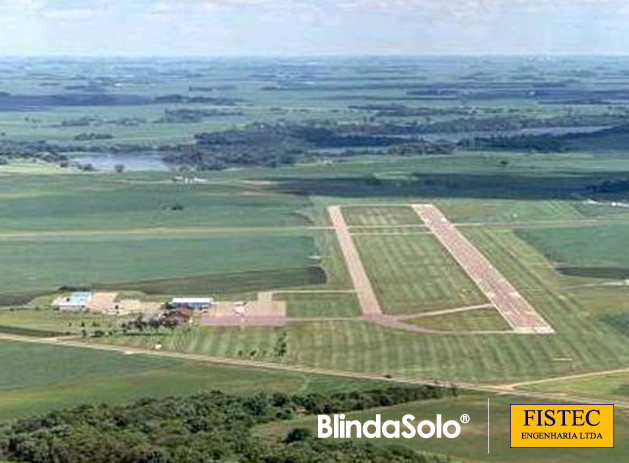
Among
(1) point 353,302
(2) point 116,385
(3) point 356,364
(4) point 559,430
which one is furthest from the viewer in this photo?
(1) point 353,302

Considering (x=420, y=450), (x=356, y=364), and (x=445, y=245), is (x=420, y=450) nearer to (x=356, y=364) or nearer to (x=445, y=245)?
(x=356, y=364)

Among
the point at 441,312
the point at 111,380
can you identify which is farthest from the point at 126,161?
the point at 111,380

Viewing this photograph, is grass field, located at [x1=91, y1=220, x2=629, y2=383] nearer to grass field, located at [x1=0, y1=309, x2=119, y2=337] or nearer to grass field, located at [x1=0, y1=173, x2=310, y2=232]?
grass field, located at [x1=0, y1=309, x2=119, y2=337]

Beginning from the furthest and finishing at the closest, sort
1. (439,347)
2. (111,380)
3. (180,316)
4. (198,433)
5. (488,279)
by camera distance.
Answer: (488,279)
(180,316)
(439,347)
(111,380)
(198,433)

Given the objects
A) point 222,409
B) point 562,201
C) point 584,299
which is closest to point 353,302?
point 584,299

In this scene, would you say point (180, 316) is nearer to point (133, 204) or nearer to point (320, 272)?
point (320, 272)

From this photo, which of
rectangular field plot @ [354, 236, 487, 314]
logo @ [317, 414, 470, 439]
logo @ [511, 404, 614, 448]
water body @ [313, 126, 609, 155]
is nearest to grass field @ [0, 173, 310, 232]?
rectangular field plot @ [354, 236, 487, 314]

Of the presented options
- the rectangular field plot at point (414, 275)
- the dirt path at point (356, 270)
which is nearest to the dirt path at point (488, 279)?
the rectangular field plot at point (414, 275)
